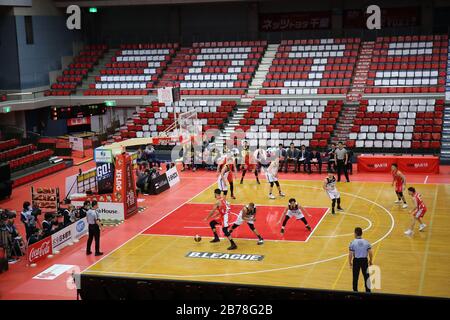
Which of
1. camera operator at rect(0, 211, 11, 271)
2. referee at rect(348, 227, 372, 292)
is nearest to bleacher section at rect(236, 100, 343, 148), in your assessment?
camera operator at rect(0, 211, 11, 271)

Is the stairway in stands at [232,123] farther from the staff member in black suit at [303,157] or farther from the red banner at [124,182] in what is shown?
the red banner at [124,182]

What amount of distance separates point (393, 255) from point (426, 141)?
16.0m

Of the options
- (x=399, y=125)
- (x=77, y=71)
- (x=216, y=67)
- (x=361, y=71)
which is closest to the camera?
(x=399, y=125)

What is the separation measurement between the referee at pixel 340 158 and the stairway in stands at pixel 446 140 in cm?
675

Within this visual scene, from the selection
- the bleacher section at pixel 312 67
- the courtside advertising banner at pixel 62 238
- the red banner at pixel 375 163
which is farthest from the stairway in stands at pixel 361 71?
the courtside advertising banner at pixel 62 238

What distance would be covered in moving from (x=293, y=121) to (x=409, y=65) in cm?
890

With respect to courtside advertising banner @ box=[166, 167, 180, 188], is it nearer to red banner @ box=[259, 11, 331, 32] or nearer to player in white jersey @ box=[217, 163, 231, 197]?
player in white jersey @ box=[217, 163, 231, 197]

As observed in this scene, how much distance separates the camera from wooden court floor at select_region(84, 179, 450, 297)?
57.7ft

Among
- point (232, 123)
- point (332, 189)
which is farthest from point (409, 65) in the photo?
point (332, 189)

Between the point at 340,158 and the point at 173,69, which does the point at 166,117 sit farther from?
the point at 340,158

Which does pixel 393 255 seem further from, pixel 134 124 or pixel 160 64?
pixel 160 64

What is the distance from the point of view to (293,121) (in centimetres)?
3709

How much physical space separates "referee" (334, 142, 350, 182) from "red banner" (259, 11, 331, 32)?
18220 mm

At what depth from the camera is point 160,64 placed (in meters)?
45.8
